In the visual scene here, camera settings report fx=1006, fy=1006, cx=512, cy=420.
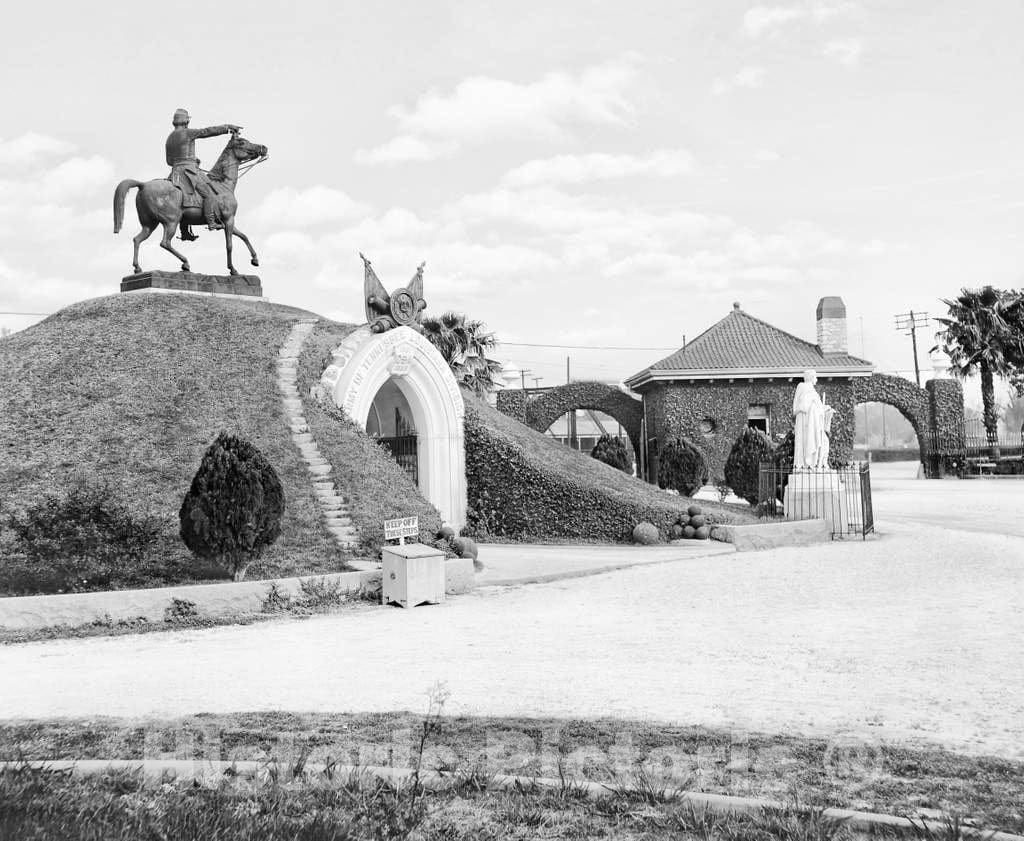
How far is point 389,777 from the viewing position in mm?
5141

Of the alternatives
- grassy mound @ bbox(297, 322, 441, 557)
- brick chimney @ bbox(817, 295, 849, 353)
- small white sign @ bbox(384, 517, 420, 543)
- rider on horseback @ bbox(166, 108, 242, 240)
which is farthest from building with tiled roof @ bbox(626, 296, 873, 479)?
small white sign @ bbox(384, 517, 420, 543)

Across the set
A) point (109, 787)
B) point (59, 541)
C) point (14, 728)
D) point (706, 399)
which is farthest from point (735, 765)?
point (706, 399)

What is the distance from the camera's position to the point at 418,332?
20.4m

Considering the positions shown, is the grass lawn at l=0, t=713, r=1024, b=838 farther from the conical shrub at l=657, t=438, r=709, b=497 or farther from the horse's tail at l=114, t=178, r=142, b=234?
the conical shrub at l=657, t=438, r=709, b=497

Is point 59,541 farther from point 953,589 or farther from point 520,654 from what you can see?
point 953,589

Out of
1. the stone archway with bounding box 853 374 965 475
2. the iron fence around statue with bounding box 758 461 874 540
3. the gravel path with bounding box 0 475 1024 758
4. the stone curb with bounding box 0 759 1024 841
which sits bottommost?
the gravel path with bounding box 0 475 1024 758

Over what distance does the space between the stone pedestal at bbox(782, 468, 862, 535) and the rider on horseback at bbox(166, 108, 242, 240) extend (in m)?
14.0

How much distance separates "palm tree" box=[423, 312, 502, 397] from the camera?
35938mm

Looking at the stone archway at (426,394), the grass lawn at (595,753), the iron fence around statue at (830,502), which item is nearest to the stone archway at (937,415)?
the iron fence around statue at (830,502)

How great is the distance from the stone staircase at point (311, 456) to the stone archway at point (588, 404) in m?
21.7

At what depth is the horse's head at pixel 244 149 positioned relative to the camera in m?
22.8

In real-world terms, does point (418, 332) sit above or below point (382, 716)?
above

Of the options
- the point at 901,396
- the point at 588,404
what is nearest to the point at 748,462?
the point at 588,404

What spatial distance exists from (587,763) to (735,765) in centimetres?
80
